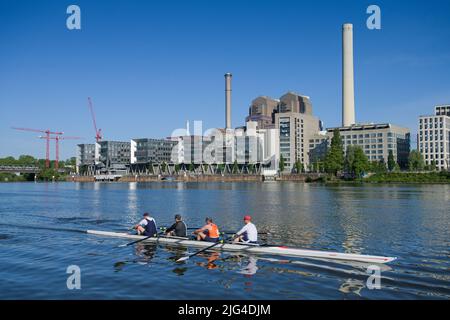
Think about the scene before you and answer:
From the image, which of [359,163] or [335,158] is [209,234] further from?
[359,163]

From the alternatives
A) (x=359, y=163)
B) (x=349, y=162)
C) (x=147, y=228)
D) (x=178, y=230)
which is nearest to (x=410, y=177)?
(x=359, y=163)

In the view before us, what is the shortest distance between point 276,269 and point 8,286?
514 inches

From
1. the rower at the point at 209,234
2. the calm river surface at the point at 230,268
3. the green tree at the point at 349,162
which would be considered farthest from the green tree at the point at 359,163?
the rower at the point at 209,234

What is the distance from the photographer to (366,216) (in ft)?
157

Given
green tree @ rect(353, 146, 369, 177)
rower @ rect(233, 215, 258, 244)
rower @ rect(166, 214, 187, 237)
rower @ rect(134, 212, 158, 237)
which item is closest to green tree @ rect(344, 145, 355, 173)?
green tree @ rect(353, 146, 369, 177)

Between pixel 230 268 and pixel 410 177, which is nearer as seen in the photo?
pixel 230 268

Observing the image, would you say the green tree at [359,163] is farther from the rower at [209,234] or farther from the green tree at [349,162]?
the rower at [209,234]

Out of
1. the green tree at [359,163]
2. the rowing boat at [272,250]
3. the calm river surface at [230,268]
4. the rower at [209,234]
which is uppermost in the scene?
the green tree at [359,163]

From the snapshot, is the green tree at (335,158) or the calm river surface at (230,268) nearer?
the calm river surface at (230,268)

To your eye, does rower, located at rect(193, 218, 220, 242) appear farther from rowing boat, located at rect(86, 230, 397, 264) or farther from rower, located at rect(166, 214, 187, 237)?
rower, located at rect(166, 214, 187, 237)

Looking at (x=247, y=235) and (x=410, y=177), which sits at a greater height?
(x=410, y=177)
